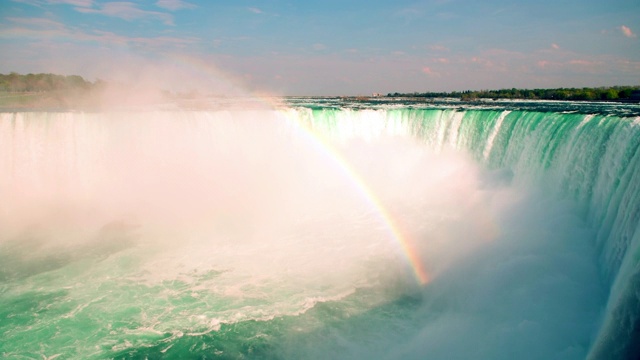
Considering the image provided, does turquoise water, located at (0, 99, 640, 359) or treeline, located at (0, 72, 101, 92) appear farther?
treeline, located at (0, 72, 101, 92)

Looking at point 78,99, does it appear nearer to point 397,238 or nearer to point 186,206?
point 186,206

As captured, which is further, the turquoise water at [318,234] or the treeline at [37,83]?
the treeline at [37,83]

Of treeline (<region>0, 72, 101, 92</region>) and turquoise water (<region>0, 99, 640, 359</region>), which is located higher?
treeline (<region>0, 72, 101, 92</region>)

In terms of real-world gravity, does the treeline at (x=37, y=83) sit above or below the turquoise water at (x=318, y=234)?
above

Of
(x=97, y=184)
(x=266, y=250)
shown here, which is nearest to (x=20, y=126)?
(x=97, y=184)
